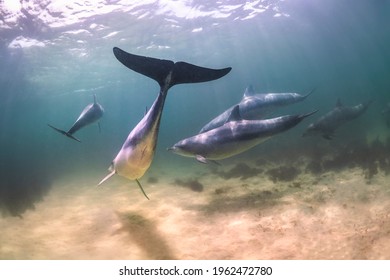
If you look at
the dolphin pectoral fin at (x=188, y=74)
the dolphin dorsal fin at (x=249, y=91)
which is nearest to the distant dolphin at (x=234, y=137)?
the dolphin pectoral fin at (x=188, y=74)

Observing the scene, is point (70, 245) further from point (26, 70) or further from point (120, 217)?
point (26, 70)

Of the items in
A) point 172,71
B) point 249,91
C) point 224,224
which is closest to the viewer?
point 172,71

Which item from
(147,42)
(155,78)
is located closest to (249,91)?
(155,78)

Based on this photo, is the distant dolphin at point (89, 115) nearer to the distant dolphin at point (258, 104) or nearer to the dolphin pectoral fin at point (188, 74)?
the distant dolphin at point (258, 104)

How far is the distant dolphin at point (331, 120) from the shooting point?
11719 mm

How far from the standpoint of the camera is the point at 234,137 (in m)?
6.68

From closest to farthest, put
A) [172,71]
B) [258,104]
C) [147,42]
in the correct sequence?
[172,71], [258,104], [147,42]

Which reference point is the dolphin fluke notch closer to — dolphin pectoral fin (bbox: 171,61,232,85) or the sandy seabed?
dolphin pectoral fin (bbox: 171,61,232,85)

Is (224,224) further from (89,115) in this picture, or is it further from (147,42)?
(147,42)

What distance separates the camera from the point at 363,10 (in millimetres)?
28453

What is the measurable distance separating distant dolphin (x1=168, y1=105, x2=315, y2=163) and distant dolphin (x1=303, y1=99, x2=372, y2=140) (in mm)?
5845

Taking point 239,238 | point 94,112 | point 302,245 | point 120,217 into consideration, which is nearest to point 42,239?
point 120,217

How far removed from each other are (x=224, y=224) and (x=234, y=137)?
2.12 m

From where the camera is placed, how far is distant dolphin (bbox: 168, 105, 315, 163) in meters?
6.42
